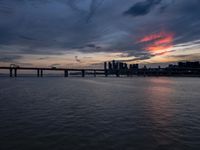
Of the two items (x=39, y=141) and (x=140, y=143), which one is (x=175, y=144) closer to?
(x=140, y=143)

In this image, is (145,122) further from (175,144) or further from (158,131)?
(175,144)

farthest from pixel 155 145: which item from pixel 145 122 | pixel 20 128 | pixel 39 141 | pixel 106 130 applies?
pixel 20 128

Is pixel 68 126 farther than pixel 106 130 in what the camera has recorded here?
Yes

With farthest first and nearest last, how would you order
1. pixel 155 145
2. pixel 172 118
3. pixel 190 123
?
pixel 172 118
pixel 190 123
pixel 155 145

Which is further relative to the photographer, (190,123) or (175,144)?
(190,123)

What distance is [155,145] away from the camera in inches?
348

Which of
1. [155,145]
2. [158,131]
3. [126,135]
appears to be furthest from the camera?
[158,131]

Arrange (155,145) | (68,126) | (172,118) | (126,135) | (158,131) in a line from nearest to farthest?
(155,145), (126,135), (158,131), (68,126), (172,118)

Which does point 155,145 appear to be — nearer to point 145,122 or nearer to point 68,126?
point 145,122

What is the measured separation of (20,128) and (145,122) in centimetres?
801

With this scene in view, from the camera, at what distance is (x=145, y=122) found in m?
13.4

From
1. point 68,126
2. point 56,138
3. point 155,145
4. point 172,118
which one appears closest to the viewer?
point 155,145

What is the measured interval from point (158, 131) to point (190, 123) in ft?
10.7

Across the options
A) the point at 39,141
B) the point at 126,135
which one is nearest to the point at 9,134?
the point at 39,141
